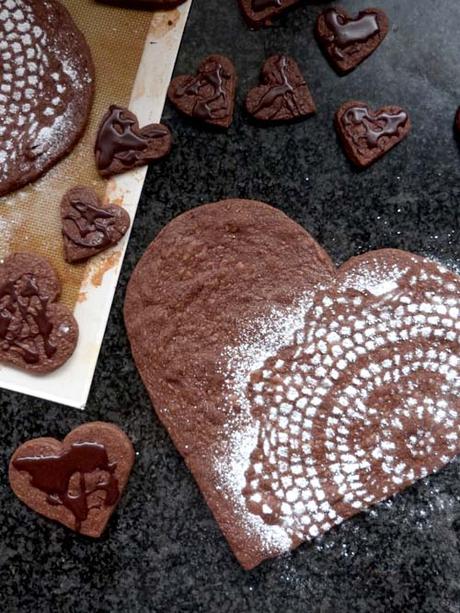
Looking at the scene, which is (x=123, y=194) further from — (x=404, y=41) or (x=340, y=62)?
(x=404, y=41)

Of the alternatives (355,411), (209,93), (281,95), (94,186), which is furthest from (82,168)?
(355,411)

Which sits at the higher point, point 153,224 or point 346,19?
point 346,19

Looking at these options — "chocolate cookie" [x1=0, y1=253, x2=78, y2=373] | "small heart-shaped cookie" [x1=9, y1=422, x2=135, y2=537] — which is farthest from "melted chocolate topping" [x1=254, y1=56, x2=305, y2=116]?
"small heart-shaped cookie" [x1=9, y1=422, x2=135, y2=537]

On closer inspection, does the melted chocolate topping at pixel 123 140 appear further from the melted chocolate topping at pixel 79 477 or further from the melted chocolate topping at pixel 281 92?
the melted chocolate topping at pixel 79 477

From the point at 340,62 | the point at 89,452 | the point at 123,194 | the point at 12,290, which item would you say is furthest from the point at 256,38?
the point at 89,452

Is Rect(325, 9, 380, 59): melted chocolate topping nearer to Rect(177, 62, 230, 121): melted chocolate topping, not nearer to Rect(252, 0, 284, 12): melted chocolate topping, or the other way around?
Rect(252, 0, 284, 12): melted chocolate topping

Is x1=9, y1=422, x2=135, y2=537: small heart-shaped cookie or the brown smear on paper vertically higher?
the brown smear on paper

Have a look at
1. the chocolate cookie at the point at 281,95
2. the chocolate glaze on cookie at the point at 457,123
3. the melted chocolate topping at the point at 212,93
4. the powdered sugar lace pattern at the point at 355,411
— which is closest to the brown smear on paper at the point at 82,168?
the melted chocolate topping at the point at 212,93
